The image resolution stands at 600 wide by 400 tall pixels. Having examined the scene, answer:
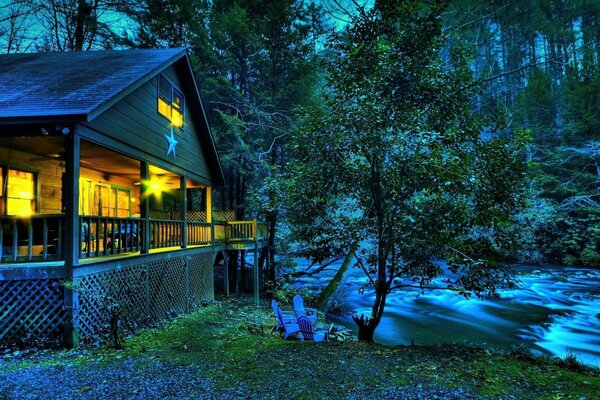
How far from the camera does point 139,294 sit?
9.32 metres

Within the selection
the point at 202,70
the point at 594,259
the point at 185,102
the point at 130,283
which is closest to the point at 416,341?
the point at 130,283

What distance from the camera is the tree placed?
6723 millimetres

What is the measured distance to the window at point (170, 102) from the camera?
38.0 feet

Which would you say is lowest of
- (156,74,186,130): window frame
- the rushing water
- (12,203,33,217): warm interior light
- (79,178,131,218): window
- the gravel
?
the rushing water

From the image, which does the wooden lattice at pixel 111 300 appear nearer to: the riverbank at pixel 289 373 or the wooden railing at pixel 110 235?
the wooden railing at pixel 110 235

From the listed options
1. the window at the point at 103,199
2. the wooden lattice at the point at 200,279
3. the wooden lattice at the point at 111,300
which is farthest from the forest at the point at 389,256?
the window at the point at 103,199

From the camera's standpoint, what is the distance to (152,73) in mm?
10094

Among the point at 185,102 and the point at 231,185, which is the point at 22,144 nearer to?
the point at 185,102

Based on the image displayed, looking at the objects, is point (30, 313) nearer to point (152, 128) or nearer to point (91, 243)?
point (91, 243)

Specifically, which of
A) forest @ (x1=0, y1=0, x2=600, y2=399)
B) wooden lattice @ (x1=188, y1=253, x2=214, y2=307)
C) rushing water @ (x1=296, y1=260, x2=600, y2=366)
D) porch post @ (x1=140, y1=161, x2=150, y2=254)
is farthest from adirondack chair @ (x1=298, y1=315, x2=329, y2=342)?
wooden lattice @ (x1=188, y1=253, x2=214, y2=307)

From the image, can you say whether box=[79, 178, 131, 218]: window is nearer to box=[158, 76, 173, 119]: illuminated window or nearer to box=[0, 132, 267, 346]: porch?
box=[0, 132, 267, 346]: porch

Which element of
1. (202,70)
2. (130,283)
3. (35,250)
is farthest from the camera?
(202,70)

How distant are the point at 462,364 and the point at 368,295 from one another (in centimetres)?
1425

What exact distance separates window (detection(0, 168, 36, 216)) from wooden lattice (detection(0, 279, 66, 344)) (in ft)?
13.3
